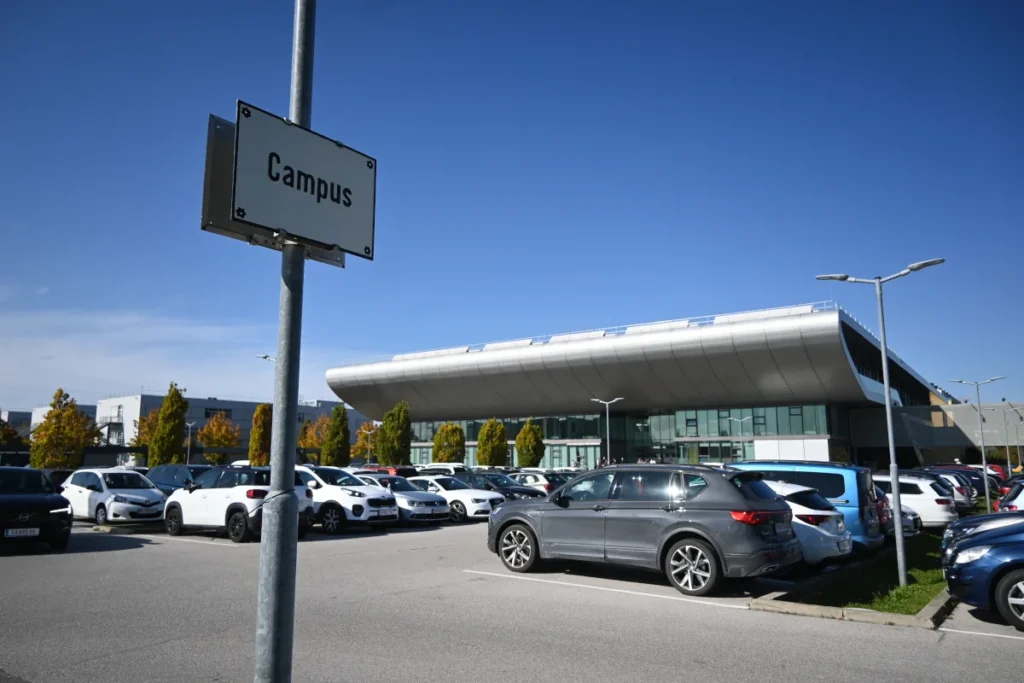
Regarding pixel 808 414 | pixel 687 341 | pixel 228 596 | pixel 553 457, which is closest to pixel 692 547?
pixel 228 596

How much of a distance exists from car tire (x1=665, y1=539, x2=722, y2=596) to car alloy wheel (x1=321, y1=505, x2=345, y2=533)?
1035 centimetres

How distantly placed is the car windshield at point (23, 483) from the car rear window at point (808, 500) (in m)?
13.7

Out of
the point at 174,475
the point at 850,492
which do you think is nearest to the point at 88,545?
the point at 174,475

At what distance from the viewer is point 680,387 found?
62938mm

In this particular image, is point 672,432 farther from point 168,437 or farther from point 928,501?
point 928,501

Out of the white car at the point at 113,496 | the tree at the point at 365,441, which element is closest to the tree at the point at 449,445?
the tree at the point at 365,441

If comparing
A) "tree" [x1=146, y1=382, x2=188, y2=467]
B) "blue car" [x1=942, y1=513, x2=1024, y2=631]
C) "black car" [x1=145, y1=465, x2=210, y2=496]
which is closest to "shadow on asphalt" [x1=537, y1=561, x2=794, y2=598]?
"blue car" [x1=942, y1=513, x2=1024, y2=631]

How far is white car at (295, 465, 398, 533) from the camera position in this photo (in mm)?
18562

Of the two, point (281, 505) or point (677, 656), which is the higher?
point (281, 505)

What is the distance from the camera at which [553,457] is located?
72.4 meters

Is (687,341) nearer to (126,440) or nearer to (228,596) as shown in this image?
(228,596)

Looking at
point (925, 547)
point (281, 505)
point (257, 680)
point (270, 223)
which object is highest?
point (270, 223)

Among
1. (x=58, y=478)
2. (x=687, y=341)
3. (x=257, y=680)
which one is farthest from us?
(x=687, y=341)

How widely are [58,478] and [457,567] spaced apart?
18.3m
